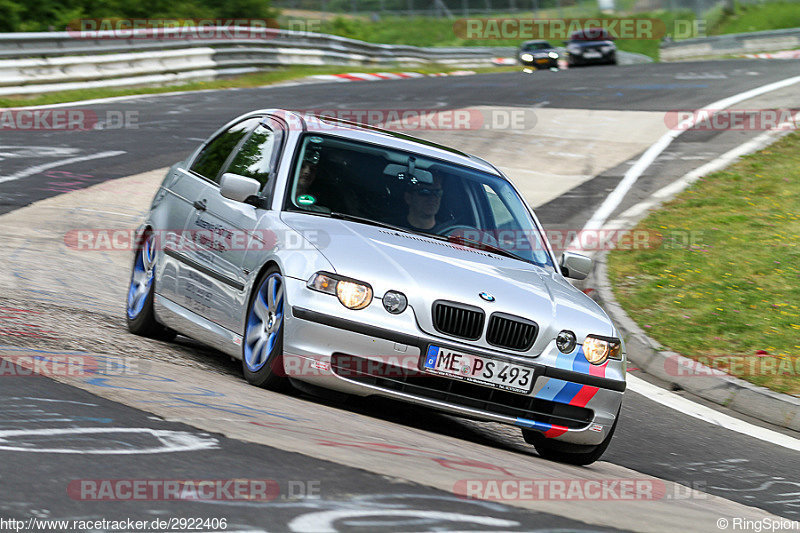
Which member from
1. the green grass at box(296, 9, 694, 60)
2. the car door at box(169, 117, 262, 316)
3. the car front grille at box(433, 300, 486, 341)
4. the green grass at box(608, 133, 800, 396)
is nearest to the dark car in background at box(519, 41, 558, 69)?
the green grass at box(296, 9, 694, 60)

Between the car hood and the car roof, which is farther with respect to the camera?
the car roof

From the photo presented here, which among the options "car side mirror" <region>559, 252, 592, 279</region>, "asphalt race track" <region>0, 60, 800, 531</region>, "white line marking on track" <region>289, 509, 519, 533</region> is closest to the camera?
"white line marking on track" <region>289, 509, 519, 533</region>

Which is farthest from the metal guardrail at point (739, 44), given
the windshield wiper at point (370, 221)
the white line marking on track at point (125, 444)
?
the white line marking on track at point (125, 444)

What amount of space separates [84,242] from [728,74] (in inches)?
897

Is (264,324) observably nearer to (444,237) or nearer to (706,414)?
(444,237)

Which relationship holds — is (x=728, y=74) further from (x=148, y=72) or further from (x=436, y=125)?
(x=148, y=72)

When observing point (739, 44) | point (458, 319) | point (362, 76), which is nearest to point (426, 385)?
point (458, 319)

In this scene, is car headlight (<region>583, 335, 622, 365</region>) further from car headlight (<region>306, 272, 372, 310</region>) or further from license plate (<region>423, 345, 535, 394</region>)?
car headlight (<region>306, 272, 372, 310</region>)

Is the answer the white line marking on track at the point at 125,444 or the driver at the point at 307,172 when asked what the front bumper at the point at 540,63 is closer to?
the driver at the point at 307,172

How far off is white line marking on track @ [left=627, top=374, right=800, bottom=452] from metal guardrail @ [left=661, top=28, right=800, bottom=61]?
1494 inches

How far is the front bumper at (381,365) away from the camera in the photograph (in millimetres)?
5965

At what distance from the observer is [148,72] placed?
86.0 feet

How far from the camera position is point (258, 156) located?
24.7ft

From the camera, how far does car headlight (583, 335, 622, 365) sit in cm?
633
